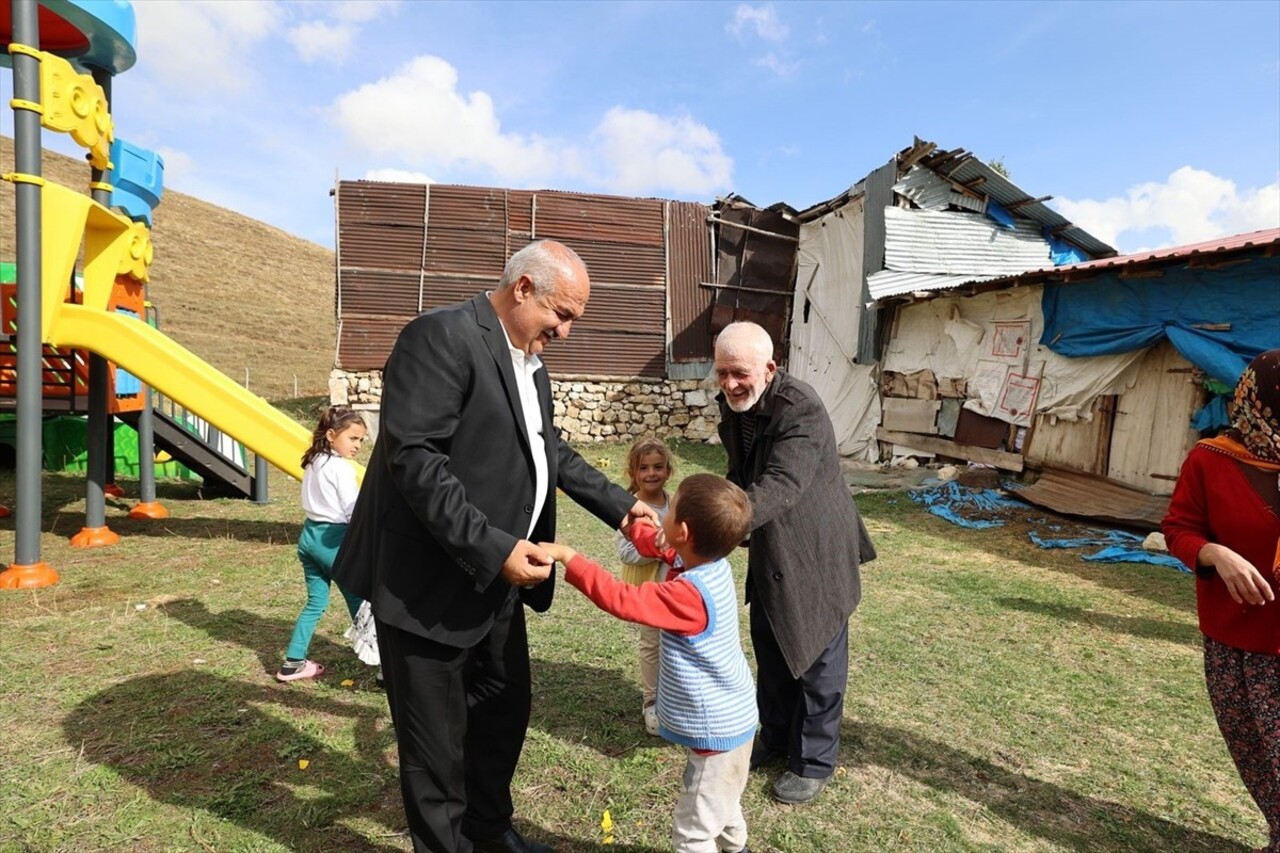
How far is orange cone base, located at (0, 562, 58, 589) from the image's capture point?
5.51m

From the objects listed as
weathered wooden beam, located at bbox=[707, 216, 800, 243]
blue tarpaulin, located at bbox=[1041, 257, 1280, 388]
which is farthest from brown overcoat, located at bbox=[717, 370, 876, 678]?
weathered wooden beam, located at bbox=[707, 216, 800, 243]

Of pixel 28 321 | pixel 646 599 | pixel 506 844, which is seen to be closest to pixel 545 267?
pixel 646 599

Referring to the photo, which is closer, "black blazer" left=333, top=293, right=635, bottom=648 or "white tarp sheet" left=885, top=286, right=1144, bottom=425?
"black blazer" left=333, top=293, right=635, bottom=648

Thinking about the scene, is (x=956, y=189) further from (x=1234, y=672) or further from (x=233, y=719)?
(x=233, y=719)

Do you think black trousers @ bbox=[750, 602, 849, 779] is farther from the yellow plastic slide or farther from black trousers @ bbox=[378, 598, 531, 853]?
the yellow plastic slide

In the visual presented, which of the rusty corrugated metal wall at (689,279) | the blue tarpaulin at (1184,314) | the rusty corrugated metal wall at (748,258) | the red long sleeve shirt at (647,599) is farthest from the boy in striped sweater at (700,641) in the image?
the rusty corrugated metal wall at (748,258)

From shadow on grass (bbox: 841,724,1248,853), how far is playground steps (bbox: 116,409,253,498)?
8499 millimetres

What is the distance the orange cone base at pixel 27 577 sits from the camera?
551 centimetres

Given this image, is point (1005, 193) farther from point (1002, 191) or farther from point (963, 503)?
point (963, 503)

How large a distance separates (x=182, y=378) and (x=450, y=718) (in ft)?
20.1

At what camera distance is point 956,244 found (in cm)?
1343

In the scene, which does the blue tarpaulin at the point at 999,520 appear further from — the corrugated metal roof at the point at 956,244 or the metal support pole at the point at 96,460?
the metal support pole at the point at 96,460

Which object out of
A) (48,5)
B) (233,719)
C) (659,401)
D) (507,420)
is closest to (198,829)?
(233,719)

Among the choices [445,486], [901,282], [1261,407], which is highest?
[901,282]
